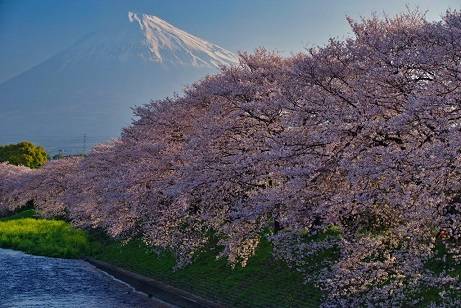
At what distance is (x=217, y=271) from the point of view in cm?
2381

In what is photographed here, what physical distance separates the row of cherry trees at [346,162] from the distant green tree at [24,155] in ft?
231

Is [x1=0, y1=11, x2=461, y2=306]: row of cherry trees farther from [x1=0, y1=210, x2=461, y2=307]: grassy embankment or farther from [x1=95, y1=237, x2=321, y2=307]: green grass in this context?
[x1=95, y1=237, x2=321, y2=307]: green grass

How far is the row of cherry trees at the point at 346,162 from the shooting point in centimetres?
1251

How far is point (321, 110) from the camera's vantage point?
15984mm

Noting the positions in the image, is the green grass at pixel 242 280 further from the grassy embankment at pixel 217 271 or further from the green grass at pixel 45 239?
the green grass at pixel 45 239

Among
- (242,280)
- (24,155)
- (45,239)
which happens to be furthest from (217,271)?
(24,155)

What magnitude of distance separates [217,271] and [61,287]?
8003mm

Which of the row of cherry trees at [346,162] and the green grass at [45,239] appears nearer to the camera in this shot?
the row of cherry trees at [346,162]

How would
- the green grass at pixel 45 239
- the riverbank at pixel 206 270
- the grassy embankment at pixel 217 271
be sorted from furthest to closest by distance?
the green grass at pixel 45 239 → the riverbank at pixel 206 270 → the grassy embankment at pixel 217 271

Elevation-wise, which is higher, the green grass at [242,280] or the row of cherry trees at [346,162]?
the row of cherry trees at [346,162]

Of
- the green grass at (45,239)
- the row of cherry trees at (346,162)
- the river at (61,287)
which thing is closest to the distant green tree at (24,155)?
the green grass at (45,239)

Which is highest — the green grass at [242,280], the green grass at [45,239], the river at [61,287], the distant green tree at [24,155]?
the distant green tree at [24,155]

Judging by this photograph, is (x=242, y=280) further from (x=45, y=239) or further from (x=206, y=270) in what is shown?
(x=45, y=239)

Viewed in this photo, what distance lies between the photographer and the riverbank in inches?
751
